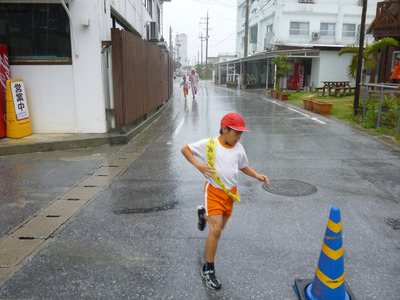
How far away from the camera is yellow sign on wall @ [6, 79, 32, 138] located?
834 centimetres

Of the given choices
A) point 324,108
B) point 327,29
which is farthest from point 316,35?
point 324,108

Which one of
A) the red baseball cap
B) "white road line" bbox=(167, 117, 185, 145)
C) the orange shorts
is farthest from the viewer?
"white road line" bbox=(167, 117, 185, 145)

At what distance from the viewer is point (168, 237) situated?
420 centimetres

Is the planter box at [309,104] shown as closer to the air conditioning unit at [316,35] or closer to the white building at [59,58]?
the white building at [59,58]

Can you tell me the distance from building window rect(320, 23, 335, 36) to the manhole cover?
3447 centimetres

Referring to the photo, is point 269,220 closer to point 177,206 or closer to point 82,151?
point 177,206

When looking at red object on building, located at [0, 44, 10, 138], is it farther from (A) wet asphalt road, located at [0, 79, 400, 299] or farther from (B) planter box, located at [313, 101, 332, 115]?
(B) planter box, located at [313, 101, 332, 115]

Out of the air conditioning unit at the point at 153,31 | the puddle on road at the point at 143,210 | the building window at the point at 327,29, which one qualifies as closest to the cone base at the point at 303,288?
the puddle on road at the point at 143,210

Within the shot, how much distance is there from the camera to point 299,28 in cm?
3591

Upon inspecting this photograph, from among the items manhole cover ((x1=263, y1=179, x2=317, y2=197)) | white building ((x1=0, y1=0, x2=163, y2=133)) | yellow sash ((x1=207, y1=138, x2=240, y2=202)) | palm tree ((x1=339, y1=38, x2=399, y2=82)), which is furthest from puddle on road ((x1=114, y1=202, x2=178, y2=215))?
palm tree ((x1=339, y1=38, x2=399, y2=82))

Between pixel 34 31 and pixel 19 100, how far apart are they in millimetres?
1813

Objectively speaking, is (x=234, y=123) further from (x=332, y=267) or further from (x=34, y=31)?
(x=34, y=31)

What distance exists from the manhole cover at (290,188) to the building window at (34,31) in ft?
19.9

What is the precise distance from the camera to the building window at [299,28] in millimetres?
Result: 35781
